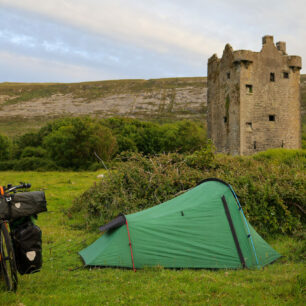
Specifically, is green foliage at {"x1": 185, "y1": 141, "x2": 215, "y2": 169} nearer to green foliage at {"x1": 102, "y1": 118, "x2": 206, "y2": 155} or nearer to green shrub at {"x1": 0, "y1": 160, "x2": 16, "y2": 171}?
green shrub at {"x1": 0, "y1": 160, "x2": 16, "y2": 171}

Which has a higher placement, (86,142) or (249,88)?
(249,88)

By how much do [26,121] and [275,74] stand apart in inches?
2952

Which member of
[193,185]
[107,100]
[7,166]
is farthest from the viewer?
[107,100]

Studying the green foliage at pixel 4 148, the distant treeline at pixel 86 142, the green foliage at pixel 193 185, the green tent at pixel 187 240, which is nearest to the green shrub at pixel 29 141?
the distant treeline at pixel 86 142

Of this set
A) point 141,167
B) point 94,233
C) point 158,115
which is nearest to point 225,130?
point 141,167

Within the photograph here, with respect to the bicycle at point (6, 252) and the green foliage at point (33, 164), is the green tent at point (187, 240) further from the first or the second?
the green foliage at point (33, 164)

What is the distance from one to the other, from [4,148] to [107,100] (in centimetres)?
6185

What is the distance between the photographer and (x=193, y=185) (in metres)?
10.1

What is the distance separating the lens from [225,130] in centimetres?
2592

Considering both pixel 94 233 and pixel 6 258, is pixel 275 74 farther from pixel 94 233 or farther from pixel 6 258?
pixel 6 258

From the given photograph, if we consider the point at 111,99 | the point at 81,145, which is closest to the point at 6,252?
the point at 81,145

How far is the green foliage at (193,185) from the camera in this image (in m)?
8.94

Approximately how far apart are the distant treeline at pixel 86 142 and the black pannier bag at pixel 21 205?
22944mm

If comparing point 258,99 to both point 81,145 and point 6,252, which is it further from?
point 6,252
